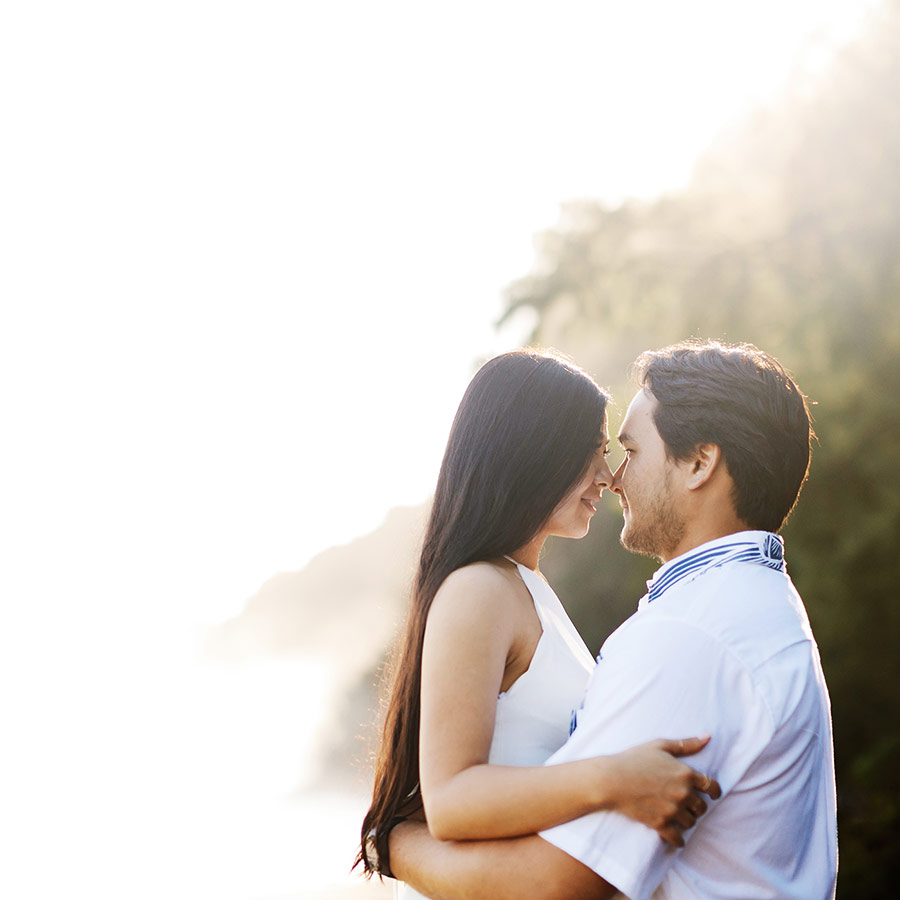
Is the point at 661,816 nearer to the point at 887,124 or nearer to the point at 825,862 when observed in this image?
the point at 825,862

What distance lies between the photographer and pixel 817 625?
8.10 meters

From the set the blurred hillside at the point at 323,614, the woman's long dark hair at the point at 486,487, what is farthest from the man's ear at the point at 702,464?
the blurred hillside at the point at 323,614

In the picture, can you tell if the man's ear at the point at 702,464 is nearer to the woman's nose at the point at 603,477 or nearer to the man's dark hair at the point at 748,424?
the man's dark hair at the point at 748,424

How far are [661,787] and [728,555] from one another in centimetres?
64

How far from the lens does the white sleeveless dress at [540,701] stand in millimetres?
2381

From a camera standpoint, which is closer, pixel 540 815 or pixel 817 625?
pixel 540 815

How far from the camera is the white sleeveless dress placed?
2.38m

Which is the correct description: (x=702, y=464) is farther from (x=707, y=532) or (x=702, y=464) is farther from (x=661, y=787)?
(x=661, y=787)

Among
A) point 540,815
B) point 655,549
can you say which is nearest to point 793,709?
point 540,815

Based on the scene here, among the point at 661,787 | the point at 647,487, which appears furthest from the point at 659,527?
the point at 661,787

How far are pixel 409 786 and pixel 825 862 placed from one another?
970mm

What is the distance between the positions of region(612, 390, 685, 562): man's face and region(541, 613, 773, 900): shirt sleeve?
22.4 inches

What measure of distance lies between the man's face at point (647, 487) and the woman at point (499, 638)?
10cm

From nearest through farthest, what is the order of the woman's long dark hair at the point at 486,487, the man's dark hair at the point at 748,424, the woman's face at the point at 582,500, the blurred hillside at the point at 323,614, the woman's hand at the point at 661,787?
the woman's hand at the point at 661,787
the man's dark hair at the point at 748,424
the woman's long dark hair at the point at 486,487
the woman's face at the point at 582,500
the blurred hillside at the point at 323,614
